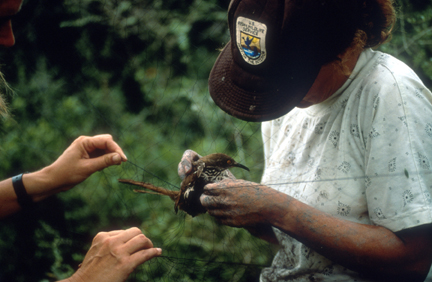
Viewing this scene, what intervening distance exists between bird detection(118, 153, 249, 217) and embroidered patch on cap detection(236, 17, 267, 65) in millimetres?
598

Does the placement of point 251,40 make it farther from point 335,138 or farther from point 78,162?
point 78,162

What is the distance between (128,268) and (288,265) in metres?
0.81

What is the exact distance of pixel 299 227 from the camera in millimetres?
1444

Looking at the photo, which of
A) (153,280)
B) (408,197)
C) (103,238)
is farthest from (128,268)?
(408,197)

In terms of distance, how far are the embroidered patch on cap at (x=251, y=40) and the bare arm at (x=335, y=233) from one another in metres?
0.57

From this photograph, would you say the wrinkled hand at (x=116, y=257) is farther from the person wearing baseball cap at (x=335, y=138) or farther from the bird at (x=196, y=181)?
the person wearing baseball cap at (x=335, y=138)

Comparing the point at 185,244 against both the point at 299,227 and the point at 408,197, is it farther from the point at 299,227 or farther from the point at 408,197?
the point at 408,197

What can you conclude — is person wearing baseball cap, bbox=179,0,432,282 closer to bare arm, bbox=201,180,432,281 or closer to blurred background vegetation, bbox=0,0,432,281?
bare arm, bbox=201,180,432,281

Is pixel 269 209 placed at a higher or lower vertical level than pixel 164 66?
lower

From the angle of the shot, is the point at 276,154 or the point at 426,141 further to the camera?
the point at 276,154

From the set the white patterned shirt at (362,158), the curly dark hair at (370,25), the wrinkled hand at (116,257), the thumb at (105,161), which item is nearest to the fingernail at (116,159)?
the thumb at (105,161)

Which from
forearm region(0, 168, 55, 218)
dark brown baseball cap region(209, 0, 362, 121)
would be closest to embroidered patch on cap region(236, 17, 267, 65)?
dark brown baseball cap region(209, 0, 362, 121)

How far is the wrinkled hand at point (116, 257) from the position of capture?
1541mm

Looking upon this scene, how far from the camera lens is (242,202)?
4.92ft
